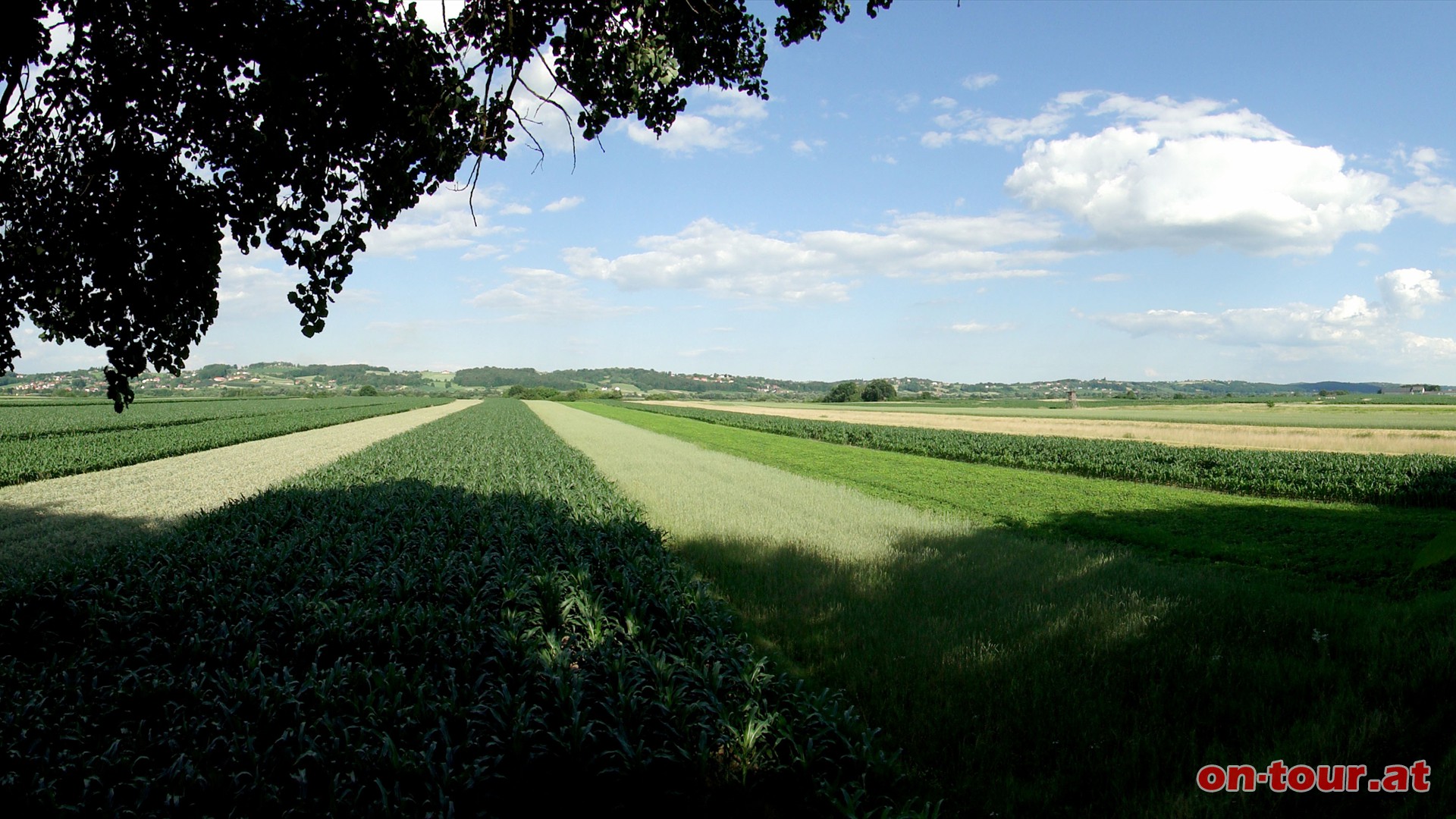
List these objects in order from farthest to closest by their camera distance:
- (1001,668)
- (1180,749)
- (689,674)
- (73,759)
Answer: (1001,668)
(689,674)
(1180,749)
(73,759)

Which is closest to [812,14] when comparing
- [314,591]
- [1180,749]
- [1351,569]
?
[1180,749]

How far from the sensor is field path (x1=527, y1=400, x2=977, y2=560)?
12477 millimetres

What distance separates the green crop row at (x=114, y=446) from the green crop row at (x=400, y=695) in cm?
1857

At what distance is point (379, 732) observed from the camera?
462cm

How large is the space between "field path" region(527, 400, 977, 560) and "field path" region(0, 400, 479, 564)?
32.1 feet

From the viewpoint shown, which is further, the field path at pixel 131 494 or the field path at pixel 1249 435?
the field path at pixel 1249 435

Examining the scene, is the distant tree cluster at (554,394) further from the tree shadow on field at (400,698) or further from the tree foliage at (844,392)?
the tree shadow on field at (400,698)

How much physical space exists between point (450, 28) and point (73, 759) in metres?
5.84

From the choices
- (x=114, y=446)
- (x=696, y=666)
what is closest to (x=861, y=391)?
(x=114, y=446)

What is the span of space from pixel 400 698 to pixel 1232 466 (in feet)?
78.6

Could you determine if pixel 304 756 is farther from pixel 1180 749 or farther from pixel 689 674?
pixel 1180 749

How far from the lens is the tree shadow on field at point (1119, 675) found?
15.8 ft

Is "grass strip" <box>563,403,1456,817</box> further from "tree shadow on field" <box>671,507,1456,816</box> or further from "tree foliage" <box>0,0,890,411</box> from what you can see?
"tree foliage" <box>0,0,890,411</box>

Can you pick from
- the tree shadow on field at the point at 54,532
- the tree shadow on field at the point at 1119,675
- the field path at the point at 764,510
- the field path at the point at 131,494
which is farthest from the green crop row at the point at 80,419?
the tree shadow on field at the point at 1119,675
